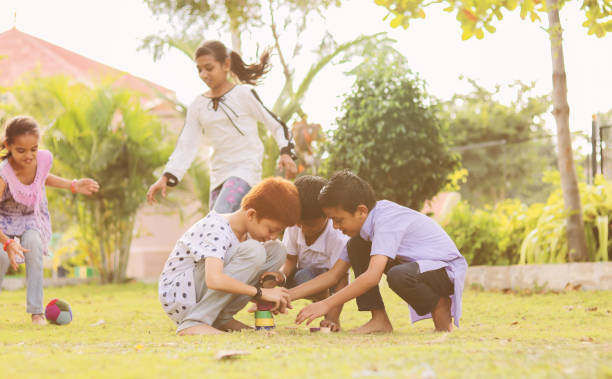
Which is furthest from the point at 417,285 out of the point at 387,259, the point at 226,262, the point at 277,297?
the point at 226,262

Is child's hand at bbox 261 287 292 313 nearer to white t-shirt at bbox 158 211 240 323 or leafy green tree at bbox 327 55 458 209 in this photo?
white t-shirt at bbox 158 211 240 323

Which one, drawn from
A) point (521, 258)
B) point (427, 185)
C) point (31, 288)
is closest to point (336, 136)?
point (427, 185)

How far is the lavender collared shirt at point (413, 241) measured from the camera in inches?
136

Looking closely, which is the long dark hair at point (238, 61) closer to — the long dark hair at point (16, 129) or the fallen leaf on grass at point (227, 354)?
the long dark hair at point (16, 129)

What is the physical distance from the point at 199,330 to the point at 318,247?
3.34 ft

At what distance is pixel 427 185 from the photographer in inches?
344

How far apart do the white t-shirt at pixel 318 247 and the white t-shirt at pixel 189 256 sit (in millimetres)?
674

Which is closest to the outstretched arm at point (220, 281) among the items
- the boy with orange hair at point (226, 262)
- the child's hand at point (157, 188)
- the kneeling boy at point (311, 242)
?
the boy with orange hair at point (226, 262)

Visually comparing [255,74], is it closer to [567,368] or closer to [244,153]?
[244,153]

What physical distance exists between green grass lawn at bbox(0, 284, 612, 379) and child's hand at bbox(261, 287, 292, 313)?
0.13 meters

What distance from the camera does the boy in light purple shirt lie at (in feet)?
11.2

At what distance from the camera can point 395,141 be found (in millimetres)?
8406

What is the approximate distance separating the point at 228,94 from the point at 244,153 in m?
0.44

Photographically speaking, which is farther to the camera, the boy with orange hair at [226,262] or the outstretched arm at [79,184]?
the outstretched arm at [79,184]
